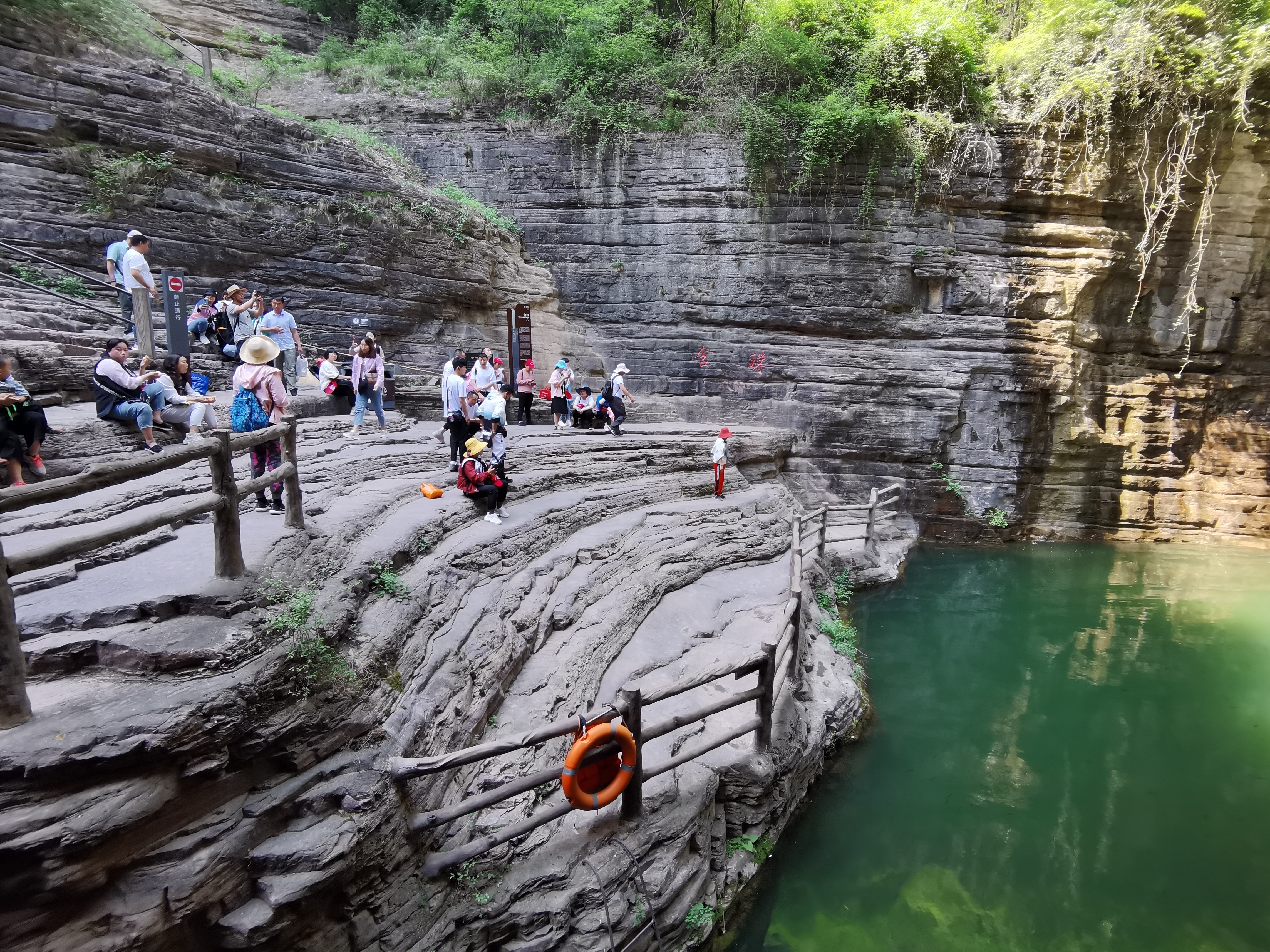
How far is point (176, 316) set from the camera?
788 centimetres

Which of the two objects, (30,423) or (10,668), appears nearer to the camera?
(10,668)

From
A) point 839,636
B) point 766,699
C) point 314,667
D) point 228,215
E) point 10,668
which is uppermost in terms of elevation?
point 228,215

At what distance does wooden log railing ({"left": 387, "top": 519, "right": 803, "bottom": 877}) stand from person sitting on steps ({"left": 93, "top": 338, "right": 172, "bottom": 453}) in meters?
4.61

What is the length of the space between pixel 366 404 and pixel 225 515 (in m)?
5.70

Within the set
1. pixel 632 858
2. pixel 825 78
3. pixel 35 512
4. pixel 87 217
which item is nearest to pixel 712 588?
pixel 632 858

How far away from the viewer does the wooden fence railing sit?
266cm

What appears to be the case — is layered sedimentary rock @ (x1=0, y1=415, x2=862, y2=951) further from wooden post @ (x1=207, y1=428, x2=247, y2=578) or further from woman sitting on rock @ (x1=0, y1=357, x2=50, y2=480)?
woman sitting on rock @ (x1=0, y1=357, x2=50, y2=480)

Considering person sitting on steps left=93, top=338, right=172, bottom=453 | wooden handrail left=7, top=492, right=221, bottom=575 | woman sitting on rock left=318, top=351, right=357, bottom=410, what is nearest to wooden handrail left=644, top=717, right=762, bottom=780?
wooden handrail left=7, top=492, right=221, bottom=575

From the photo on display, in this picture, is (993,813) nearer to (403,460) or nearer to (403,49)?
(403,460)

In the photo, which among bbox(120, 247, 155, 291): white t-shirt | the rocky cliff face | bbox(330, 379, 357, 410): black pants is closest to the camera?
bbox(120, 247, 155, 291): white t-shirt

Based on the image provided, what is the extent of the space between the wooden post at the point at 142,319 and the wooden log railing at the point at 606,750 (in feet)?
22.7

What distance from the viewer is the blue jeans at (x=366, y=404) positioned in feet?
28.6

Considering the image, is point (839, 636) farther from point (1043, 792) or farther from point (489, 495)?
point (489, 495)

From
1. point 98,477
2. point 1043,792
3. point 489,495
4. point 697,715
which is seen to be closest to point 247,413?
point 489,495
